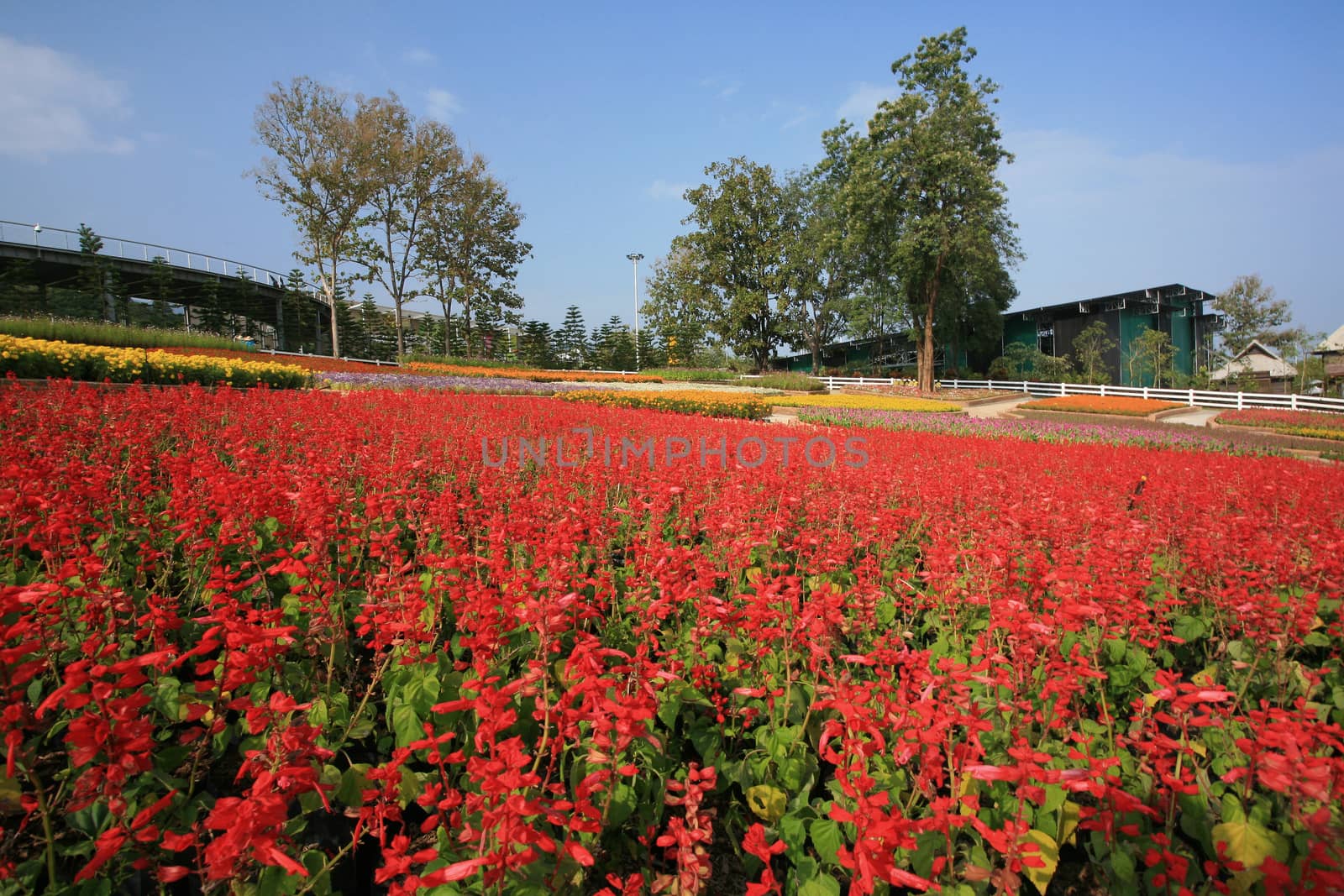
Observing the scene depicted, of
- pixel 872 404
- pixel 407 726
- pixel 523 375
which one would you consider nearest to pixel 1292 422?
pixel 872 404

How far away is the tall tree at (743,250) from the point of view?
4631 centimetres

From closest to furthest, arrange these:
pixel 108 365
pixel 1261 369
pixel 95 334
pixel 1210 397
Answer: pixel 108 365 < pixel 95 334 < pixel 1210 397 < pixel 1261 369

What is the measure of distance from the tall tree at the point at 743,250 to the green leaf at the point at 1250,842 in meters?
45.6

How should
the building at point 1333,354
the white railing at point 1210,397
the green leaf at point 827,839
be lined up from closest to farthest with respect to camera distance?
1. the green leaf at point 827,839
2. the white railing at point 1210,397
3. the building at point 1333,354

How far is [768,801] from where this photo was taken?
6.01 feet

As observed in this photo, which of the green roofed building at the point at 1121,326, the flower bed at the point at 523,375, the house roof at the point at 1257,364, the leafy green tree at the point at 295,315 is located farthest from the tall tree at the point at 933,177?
the leafy green tree at the point at 295,315

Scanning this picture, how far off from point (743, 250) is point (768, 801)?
49413 millimetres

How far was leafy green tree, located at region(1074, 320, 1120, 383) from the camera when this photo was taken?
36531mm

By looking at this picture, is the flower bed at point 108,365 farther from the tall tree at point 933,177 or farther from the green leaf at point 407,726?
the tall tree at point 933,177

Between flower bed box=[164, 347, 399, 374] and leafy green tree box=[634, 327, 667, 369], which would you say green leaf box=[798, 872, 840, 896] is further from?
leafy green tree box=[634, 327, 667, 369]

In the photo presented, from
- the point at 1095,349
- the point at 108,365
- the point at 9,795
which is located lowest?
the point at 9,795

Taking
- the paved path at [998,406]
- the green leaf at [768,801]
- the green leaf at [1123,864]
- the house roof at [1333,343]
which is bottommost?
the green leaf at [768,801]

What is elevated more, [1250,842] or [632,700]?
[632,700]

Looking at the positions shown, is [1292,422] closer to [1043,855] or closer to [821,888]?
[1043,855]
